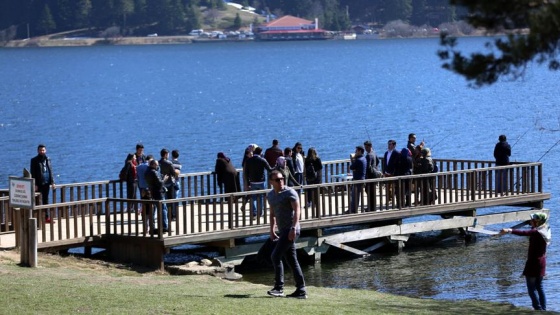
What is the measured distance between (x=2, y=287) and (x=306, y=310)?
177 inches

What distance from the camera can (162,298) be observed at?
55.8ft

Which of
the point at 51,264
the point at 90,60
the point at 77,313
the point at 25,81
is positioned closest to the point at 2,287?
the point at 77,313

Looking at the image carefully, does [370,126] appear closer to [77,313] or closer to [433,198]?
[433,198]

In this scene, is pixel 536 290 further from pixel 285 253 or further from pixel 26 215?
pixel 26 215

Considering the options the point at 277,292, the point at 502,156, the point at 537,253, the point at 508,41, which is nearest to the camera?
the point at 508,41

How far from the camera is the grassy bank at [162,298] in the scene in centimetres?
1606

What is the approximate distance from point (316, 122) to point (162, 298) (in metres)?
57.6

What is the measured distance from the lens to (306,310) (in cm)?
1617

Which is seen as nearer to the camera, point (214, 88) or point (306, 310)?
point (306, 310)

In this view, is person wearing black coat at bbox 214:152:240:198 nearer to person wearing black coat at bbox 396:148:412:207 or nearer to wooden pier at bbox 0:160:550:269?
wooden pier at bbox 0:160:550:269

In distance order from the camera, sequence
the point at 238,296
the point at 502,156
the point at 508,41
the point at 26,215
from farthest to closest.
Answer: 1. the point at 502,156
2. the point at 26,215
3. the point at 238,296
4. the point at 508,41

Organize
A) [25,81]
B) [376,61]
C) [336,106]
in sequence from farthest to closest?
[376,61]
[25,81]
[336,106]

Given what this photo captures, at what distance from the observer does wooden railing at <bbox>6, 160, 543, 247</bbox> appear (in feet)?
74.5

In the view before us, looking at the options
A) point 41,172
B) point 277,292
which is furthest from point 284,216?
point 41,172
